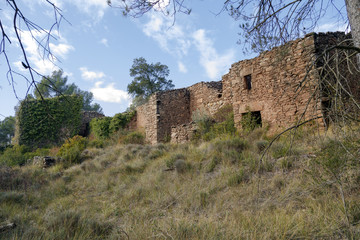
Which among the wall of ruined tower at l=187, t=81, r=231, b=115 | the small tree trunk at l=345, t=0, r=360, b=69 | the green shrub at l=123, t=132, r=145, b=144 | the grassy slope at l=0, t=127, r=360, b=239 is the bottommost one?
the grassy slope at l=0, t=127, r=360, b=239

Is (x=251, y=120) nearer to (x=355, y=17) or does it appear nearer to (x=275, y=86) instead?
(x=275, y=86)

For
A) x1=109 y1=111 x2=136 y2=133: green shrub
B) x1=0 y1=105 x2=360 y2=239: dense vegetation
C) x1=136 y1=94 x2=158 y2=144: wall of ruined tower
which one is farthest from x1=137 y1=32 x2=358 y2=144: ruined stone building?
x1=109 y1=111 x2=136 y2=133: green shrub

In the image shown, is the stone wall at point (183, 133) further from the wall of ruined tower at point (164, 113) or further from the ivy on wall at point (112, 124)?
the ivy on wall at point (112, 124)

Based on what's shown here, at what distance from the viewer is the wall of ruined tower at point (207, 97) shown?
12.7 meters

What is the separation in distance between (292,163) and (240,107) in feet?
14.2

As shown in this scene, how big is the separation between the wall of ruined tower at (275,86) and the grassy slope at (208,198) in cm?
102

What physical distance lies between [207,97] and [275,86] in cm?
593

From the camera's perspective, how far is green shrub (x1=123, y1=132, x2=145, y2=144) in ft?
46.3

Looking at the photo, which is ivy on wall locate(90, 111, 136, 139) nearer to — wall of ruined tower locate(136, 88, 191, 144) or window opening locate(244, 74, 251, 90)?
wall of ruined tower locate(136, 88, 191, 144)

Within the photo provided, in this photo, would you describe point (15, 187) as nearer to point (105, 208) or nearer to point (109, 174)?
point (109, 174)

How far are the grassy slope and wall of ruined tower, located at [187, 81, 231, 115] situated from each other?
16.5 ft

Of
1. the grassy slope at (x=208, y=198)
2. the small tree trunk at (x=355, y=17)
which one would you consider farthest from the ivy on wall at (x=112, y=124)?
the small tree trunk at (x=355, y=17)

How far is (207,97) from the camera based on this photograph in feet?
44.9

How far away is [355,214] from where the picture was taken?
298 centimetres
